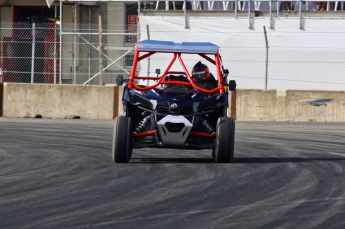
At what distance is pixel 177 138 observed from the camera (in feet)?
38.8

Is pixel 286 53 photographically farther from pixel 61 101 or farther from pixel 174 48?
pixel 174 48

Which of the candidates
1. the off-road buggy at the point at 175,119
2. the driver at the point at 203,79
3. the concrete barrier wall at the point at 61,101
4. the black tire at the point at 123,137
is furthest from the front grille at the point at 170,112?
the concrete barrier wall at the point at 61,101

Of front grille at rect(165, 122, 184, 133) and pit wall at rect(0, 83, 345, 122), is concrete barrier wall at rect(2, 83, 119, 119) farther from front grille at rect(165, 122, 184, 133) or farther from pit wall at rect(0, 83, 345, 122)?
front grille at rect(165, 122, 184, 133)

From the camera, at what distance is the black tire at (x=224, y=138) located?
1186 cm

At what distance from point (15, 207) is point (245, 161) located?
206 inches

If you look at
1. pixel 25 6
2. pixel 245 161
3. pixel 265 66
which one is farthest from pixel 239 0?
pixel 245 161

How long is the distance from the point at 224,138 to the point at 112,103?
11.0 m

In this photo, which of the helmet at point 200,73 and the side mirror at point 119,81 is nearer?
the side mirror at point 119,81

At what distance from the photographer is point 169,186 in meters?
9.70

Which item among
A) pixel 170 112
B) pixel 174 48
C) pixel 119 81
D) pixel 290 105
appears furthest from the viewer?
A: pixel 290 105

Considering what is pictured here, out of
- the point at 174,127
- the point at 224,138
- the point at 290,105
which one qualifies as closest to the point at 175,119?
the point at 174,127

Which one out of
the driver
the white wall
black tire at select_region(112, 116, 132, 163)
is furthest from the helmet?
the white wall

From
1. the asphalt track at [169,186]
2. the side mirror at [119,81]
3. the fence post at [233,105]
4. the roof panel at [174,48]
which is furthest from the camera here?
the fence post at [233,105]

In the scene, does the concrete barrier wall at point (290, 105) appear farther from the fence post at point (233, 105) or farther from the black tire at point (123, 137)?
the black tire at point (123, 137)
